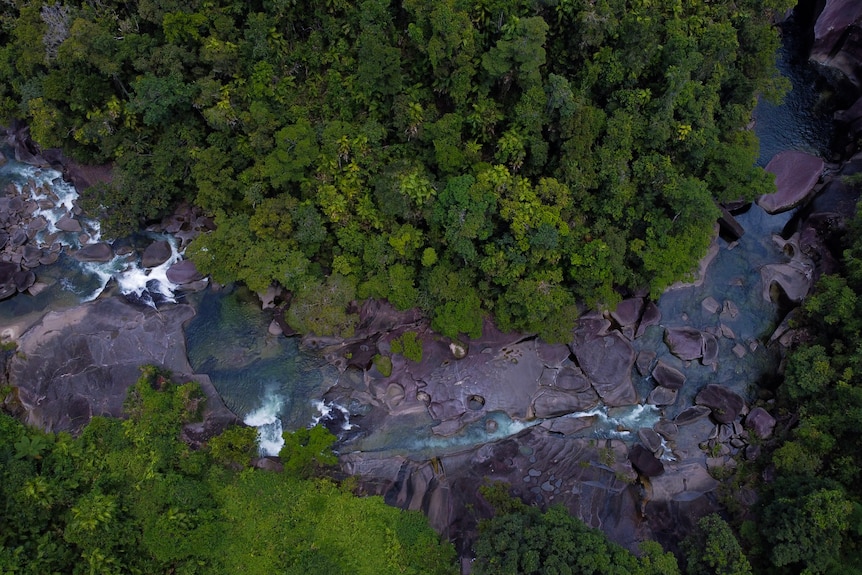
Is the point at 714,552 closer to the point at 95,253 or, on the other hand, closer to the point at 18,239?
the point at 95,253

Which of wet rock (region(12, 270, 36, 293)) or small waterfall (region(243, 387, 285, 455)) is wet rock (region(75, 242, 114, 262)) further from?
small waterfall (region(243, 387, 285, 455))

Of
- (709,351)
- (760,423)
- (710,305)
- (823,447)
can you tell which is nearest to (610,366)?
(709,351)

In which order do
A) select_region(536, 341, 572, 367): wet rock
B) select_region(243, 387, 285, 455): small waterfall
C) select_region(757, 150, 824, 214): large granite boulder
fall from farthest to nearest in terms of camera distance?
select_region(757, 150, 824, 214): large granite boulder, select_region(536, 341, 572, 367): wet rock, select_region(243, 387, 285, 455): small waterfall

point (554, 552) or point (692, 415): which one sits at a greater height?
point (554, 552)

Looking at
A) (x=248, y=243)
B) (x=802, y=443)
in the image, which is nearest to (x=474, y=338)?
(x=248, y=243)

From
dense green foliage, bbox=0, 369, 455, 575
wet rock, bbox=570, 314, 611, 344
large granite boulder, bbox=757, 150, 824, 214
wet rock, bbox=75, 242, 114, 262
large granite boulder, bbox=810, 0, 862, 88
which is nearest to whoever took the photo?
dense green foliage, bbox=0, 369, 455, 575

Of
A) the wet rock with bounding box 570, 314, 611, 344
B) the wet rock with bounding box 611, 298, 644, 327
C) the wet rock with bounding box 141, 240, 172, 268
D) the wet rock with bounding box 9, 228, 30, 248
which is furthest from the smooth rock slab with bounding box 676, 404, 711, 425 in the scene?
the wet rock with bounding box 9, 228, 30, 248

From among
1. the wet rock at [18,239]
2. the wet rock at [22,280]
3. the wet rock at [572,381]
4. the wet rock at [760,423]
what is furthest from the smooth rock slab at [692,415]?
the wet rock at [18,239]
